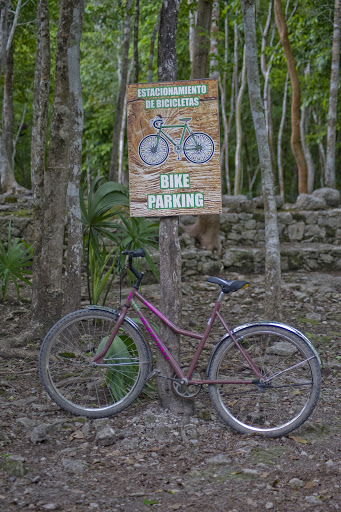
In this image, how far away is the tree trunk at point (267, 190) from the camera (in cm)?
655

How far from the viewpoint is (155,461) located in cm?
353

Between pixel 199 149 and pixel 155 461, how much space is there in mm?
2065

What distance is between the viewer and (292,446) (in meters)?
3.76

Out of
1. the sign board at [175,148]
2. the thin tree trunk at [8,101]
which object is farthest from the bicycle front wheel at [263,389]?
the thin tree trunk at [8,101]

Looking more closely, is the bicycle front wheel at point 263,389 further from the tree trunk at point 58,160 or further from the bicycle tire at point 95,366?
the tree trunk at point 58,160

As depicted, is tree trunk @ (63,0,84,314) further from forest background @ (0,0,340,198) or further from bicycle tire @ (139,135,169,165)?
forest background @ (0,0,340,198)

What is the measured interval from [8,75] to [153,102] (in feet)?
38.4

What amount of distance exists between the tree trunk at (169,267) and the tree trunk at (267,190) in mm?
2541

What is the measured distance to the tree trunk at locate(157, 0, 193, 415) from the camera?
410 cm

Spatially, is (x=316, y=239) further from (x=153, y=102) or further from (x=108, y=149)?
(x=108, y=149)

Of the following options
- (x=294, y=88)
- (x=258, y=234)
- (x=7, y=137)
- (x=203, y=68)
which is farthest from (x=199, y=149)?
(x=7, y=137)

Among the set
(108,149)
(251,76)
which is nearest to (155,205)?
(251,76)

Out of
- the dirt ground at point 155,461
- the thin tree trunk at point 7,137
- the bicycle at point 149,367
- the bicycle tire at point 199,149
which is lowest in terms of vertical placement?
the dirt ground at point 155,461

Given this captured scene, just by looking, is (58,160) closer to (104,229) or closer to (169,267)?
(104,229)
